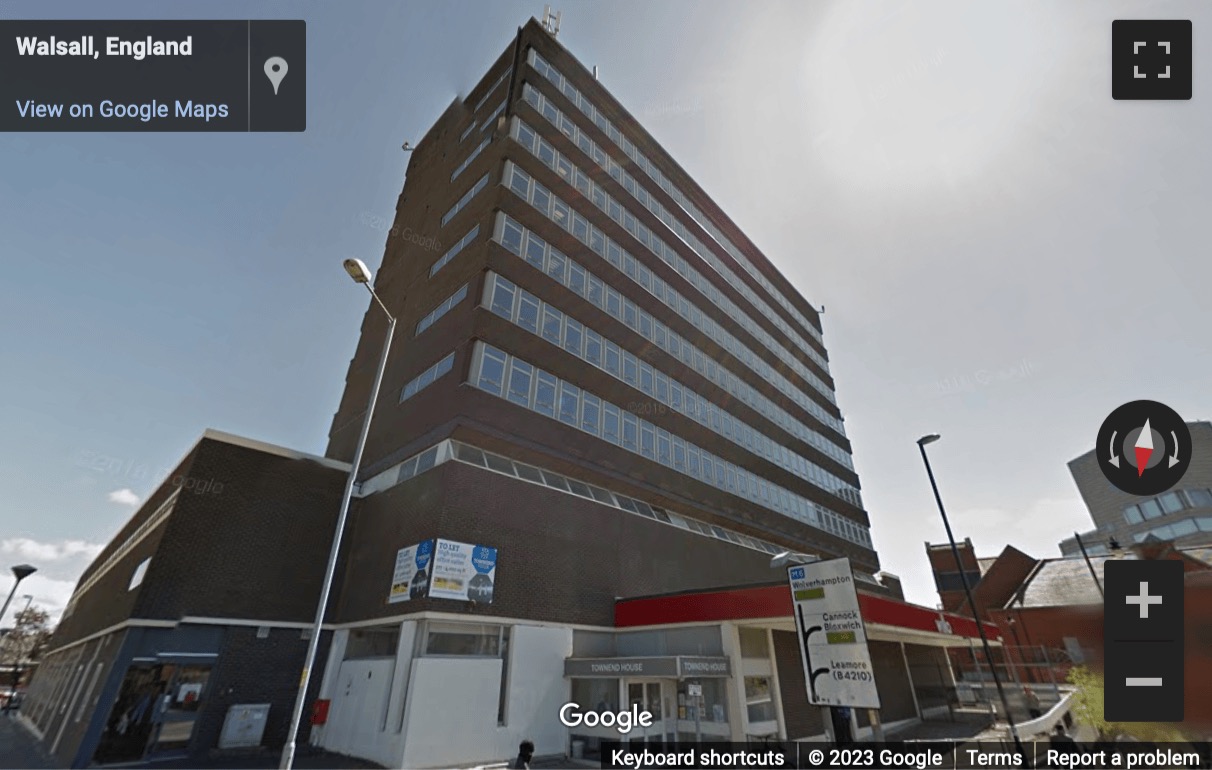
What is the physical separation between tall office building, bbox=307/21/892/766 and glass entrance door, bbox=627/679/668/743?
12 cm

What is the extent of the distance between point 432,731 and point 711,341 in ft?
91.7

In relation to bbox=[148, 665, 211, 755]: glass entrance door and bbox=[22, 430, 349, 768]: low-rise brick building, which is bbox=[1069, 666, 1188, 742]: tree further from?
bbox=[148, 665, 211, 755]: glass entrance door

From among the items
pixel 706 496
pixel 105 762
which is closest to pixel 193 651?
pixel 105 762

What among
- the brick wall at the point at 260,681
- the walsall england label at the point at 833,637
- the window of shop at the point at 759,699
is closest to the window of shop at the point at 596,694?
the window of shop at the point at 759,699

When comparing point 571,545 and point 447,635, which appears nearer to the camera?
point 447,635

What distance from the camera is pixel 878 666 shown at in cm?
2575

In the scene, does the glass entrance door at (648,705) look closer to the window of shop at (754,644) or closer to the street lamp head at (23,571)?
the window of shop at (754,644)

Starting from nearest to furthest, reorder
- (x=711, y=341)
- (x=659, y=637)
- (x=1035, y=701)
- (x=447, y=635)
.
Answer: (x=447, y=635) → (x=659, y=637) → (x=1035, y=701) → (x=711, y=341)

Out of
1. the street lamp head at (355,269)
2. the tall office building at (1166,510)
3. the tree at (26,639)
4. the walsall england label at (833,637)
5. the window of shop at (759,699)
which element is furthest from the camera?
the tall office building at (1166,510)

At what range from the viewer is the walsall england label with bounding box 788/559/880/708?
8.66 metres

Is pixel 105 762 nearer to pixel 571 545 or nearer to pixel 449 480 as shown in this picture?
pixel 449 480

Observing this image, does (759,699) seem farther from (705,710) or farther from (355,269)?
(355,269)

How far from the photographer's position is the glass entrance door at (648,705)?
1756 centimetres

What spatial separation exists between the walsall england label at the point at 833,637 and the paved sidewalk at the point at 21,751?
22255 millimetres
